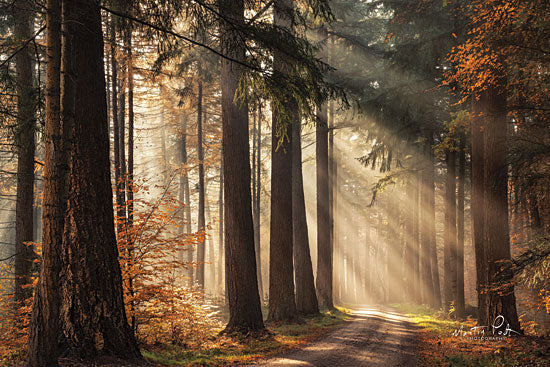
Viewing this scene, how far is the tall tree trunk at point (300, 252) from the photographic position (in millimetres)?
16172

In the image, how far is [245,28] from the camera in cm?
824

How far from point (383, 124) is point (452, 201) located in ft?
18.7

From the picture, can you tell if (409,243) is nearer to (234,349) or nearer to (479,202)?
(479,202)

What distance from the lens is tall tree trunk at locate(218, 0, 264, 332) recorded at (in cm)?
1116

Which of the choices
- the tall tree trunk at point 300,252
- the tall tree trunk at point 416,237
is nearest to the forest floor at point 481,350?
the tall tree trunk at point 300,252

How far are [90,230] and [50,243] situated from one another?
3.60 feet

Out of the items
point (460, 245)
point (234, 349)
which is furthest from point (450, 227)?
point (234, 349)

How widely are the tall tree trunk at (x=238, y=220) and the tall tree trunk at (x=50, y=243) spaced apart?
5.88 metres

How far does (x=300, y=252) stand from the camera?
17.1 meters

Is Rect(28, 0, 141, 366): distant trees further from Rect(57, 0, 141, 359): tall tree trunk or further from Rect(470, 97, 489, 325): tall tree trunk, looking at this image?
Rect(470, 97, 489, 325): tall tree trunk

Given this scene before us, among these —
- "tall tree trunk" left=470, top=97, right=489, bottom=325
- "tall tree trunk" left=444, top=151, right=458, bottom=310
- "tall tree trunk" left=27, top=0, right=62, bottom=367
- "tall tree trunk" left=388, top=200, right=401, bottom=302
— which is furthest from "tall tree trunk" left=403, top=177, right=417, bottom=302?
"tall tree trunk" left=27, top=0, right=62, bottom=367

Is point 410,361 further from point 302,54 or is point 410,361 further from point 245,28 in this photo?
point 245,28

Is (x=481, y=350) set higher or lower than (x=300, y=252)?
lower

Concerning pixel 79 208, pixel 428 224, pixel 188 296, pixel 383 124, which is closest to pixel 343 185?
pixel 428 224
